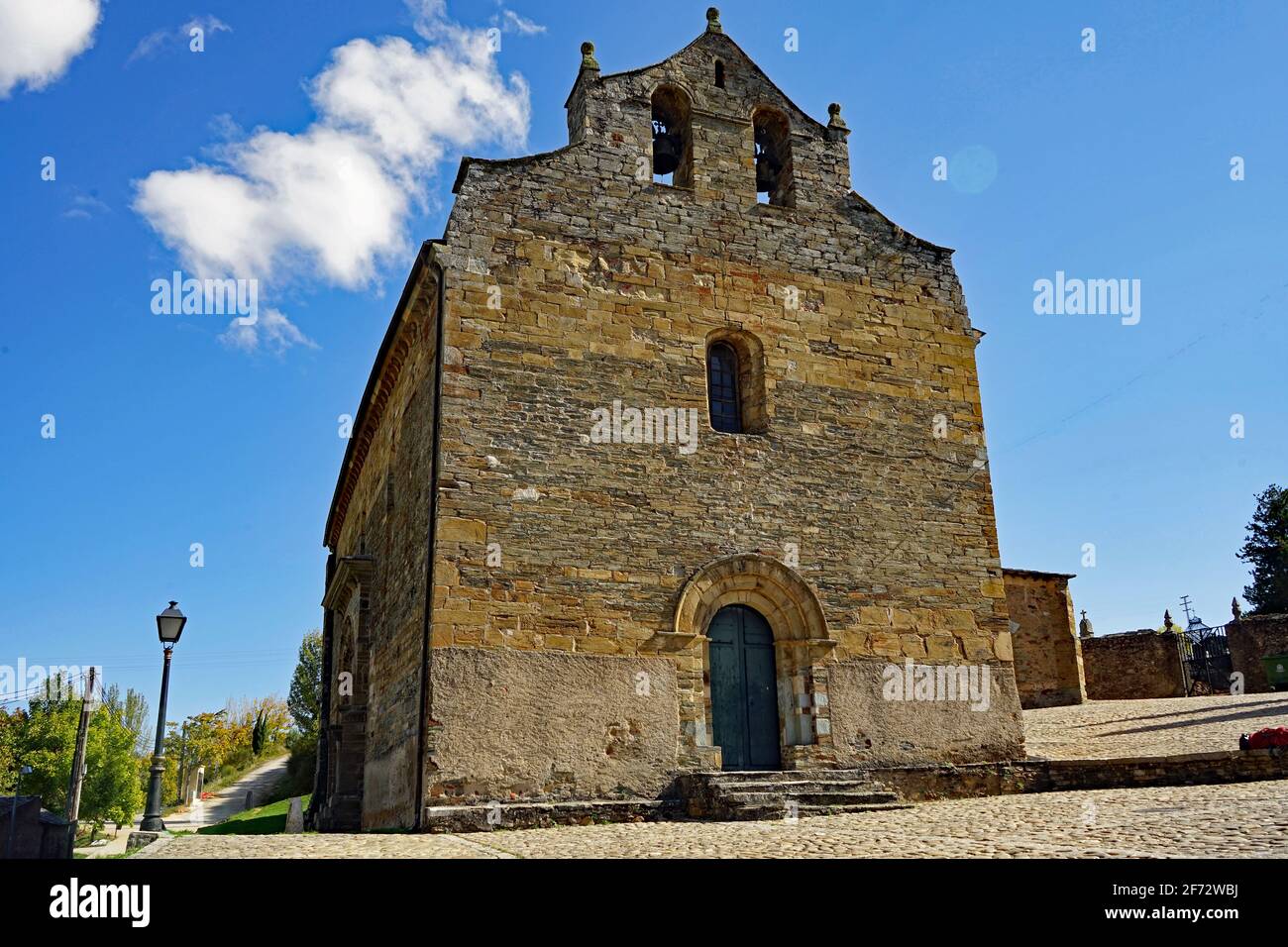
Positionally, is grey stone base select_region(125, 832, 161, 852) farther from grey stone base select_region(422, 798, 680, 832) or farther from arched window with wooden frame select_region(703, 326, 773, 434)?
arched window with wooden frame select_region(703, 326, 773, 434)

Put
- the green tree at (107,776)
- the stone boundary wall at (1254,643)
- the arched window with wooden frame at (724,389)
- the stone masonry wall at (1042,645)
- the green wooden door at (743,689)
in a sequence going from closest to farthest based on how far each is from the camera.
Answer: the green wooden door at (743,689)
the arched window with wooden frame at (724,389)
the stone masonry wall at (1042,645)
the stone boundary wall at (1254,643)
the green tree at (107,776)

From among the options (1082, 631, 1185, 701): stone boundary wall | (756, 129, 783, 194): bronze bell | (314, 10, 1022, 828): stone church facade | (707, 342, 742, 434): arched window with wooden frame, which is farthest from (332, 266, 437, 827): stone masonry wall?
(1082, 631, 1185, 701): stone boundary wall

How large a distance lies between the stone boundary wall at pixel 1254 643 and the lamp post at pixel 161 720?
26339 millimetres

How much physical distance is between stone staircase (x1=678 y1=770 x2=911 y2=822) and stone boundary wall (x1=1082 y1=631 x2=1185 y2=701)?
54.8ft

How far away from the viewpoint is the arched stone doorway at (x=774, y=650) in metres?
11.8

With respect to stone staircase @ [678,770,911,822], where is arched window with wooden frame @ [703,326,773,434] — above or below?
above

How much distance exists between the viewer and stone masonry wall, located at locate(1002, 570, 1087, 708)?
2327cm

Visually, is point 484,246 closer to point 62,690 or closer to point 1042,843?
point 1042,843

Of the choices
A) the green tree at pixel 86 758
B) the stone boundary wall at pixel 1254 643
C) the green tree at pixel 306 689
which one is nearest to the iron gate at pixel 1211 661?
the stone boundary wall at pixel 1254 643

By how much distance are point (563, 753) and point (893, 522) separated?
5682 millimetres

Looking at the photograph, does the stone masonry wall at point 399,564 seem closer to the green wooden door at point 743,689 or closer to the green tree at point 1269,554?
the green wooden door at point 743,689
